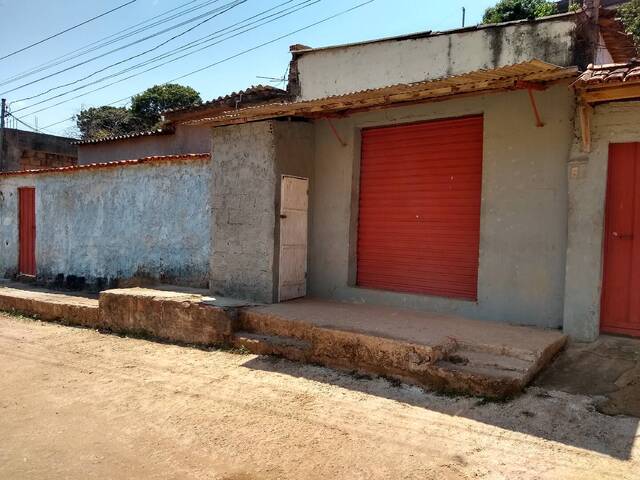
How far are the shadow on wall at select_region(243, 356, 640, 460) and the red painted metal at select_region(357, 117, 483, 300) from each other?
237cm

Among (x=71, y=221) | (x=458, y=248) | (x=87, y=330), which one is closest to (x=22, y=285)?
(x=71, y=221)

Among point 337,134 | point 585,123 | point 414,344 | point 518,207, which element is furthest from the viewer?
point 337,134

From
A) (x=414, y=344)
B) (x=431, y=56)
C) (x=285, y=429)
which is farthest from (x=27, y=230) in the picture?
(x=414, y=344)

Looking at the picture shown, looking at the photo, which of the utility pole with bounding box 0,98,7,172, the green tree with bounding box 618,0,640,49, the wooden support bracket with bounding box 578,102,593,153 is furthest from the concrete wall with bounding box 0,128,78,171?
the green tree with bounding box 618,0,640,49

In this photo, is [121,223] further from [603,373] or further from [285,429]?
[603,373]

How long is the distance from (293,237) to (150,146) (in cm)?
1016

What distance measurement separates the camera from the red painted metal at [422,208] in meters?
7.03

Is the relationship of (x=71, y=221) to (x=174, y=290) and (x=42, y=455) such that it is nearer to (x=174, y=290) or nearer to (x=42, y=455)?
(x=174, y=290)

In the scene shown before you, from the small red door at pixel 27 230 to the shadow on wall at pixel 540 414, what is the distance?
1025 cm

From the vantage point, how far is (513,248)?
6480 millimetres

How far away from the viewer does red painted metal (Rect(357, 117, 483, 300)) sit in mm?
A: 7031

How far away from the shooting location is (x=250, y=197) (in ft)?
25.7

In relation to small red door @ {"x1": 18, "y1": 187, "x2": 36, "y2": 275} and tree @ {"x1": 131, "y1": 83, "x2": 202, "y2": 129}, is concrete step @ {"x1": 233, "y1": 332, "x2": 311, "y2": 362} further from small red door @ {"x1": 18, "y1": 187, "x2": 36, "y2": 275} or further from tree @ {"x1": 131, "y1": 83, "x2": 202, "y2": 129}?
tree @ {"x1": 131, "y1": 83, "x2": 202, "y2": 129}

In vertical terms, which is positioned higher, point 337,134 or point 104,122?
point 104,122
